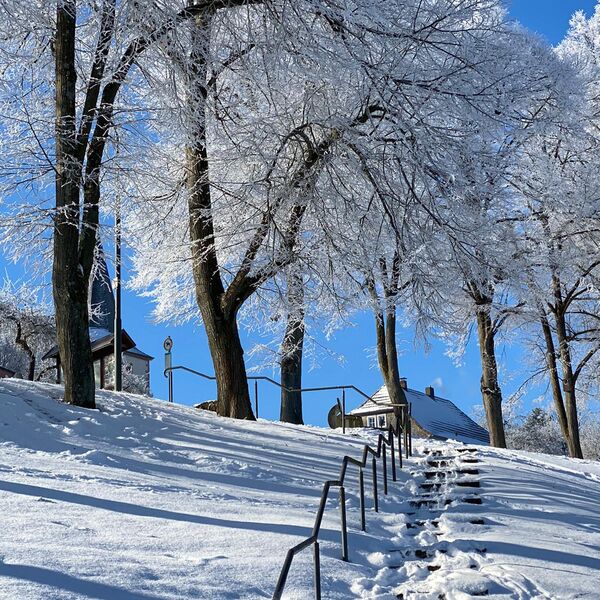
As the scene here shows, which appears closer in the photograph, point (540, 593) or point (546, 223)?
point (540, 593)

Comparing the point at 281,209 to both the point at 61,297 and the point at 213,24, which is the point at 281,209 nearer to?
the point at 213,24

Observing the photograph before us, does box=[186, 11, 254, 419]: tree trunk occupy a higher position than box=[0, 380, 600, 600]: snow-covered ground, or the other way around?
box=[186, 11, 254, 419]: tree trunk

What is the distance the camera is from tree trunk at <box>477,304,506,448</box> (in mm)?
19641

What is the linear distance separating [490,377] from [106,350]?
15.9m

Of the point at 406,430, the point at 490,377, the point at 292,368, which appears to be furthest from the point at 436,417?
the point at 406,430

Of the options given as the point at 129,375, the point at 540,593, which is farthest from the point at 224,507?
the point at 129,375

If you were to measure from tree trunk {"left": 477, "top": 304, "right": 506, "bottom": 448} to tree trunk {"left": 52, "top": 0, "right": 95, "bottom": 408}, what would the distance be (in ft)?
34.2

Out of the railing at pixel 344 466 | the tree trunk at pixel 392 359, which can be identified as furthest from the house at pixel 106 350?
the tree trunk at pixel 392 359

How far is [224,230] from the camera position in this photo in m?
15.3

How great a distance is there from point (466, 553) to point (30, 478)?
4477 millimetres

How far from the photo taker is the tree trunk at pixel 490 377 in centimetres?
1964

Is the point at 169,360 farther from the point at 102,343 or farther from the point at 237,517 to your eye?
the point at 237,517

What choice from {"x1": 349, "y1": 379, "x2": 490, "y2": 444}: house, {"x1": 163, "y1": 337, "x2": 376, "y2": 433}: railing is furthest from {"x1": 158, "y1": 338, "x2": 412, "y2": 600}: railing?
{"x1": 349, "y1": 379, "x2": 490, "y2": 444}: house

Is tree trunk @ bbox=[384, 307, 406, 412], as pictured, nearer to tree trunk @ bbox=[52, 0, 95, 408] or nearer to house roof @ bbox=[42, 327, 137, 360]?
tree trunk @ bbox=[52, 0, 95, 408]
